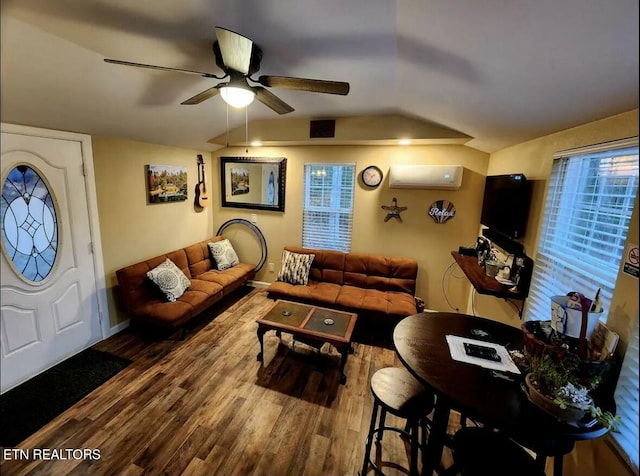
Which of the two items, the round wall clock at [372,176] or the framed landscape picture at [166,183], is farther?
the round wall clock at [372,176]

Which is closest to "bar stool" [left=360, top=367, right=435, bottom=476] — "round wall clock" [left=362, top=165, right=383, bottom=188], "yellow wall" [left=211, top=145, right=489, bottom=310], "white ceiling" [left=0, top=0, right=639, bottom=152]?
"white ceiling" [left=0, top=0, right=639, bottom=152]

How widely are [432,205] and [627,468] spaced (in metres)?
2.92

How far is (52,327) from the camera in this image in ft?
7.30

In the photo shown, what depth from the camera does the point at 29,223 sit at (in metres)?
1.54

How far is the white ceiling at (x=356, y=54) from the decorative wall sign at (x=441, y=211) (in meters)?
1.09

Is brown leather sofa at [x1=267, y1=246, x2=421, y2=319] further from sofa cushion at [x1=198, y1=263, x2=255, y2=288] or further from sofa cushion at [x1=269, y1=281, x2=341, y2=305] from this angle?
sofa cushion at [x1=198, y1=263, x2=255, y2=288]

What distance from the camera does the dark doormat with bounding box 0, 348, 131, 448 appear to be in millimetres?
1877

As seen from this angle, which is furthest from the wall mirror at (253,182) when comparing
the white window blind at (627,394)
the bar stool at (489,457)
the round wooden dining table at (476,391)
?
the white window blind at (627,394)

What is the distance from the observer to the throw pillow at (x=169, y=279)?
3.12 metres

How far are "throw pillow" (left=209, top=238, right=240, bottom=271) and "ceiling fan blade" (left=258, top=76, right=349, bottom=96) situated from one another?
3005 mm

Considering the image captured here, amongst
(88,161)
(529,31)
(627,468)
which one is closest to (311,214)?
(88,161)

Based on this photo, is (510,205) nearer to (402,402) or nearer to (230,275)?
(402,402)

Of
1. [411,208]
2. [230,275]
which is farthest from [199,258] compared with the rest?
[411,208]

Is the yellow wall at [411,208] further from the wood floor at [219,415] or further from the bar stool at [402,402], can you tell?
the bar stool at [402,402]
